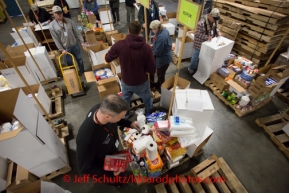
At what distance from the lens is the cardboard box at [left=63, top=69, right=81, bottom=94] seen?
367 centimetres

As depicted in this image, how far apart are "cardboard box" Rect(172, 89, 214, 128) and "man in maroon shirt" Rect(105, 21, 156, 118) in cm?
76

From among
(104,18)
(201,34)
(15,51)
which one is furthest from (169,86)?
(104,18)

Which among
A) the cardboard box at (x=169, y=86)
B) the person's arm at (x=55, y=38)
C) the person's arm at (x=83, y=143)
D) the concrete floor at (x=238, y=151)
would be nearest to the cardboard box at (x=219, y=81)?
the concrete floor at (x=238, y=151)

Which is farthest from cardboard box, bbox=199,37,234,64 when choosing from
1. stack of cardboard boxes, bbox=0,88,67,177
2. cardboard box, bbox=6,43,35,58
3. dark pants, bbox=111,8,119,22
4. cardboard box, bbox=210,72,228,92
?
dark pants, bbox=111,8,119,22

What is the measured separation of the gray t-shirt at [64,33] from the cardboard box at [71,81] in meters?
0.72

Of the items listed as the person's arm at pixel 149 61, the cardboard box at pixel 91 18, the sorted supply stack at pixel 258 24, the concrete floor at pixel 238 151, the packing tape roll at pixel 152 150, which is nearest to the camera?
the packing tape roll at pixel 152 150

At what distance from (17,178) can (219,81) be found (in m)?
4.38

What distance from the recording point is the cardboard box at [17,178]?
222cm

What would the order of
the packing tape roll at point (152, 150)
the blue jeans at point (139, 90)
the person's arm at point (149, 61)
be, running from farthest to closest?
the blue jeans at point (139, 90), the person's arm at point (149, 61), the packing tape roll at point (152, 150)

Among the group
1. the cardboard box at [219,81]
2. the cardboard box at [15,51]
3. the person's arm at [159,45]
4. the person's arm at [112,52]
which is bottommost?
the cardboard box at [219,81]

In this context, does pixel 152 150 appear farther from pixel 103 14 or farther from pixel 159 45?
pixel 103 14

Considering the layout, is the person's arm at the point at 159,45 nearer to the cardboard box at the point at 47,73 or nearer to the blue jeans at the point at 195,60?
the blue jeans at the point at 195,60

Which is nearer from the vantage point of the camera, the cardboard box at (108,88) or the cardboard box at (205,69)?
the cardboard box at (108,88)

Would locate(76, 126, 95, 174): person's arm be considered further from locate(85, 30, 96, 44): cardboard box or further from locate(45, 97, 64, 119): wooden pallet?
locate(85, 30, 96, 44): cardboard box
